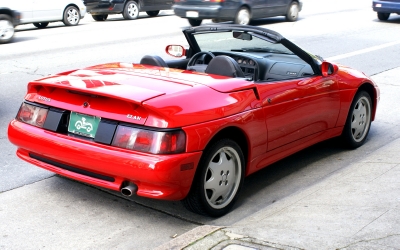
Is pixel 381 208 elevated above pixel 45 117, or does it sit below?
below

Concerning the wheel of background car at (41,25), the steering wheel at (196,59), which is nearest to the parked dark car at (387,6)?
the wheel of background car at (41,25)

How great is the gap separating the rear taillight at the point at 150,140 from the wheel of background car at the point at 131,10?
57.8 feet

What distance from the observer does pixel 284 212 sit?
4762mm

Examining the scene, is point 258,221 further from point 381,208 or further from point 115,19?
point 115,19

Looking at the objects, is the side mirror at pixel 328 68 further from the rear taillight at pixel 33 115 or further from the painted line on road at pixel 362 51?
the painted line on road at pixel 362 51

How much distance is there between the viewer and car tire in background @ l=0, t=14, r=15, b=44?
15133mm

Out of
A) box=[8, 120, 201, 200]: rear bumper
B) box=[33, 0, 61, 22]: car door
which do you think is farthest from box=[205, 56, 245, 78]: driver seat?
box=[33, 0, 61, 22]: car door

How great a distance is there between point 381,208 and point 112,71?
96.0 inches

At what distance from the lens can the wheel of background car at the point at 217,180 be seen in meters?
4.64

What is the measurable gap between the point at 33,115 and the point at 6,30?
10.9 meters

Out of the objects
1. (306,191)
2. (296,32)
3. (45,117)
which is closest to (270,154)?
(306,191)

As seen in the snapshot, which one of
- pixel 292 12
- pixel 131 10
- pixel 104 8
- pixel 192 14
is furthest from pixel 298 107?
pixel 131 10

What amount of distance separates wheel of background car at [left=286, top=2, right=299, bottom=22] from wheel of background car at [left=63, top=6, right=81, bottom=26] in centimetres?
672

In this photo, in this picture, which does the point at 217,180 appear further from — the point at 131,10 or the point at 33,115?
the point at 131,10
